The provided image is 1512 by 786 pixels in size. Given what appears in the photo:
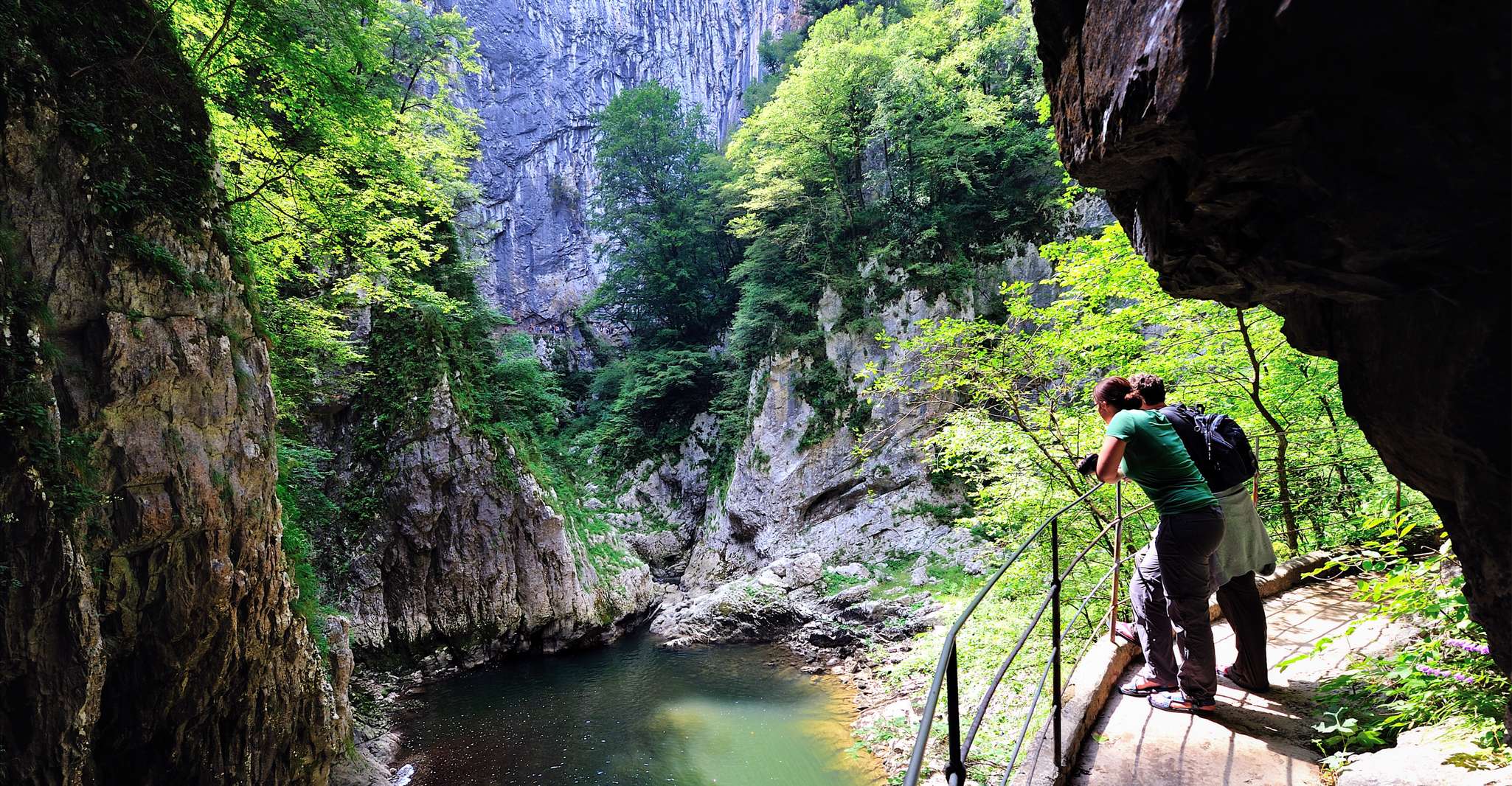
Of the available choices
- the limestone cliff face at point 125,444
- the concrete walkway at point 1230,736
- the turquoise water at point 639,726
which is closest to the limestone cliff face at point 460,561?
the turquoise water at point 639,726

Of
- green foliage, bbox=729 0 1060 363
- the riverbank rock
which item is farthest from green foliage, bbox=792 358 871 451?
the riverbank rock

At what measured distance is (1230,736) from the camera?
241 centimetres

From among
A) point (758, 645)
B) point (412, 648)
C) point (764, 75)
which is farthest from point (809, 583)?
point (764, 75)

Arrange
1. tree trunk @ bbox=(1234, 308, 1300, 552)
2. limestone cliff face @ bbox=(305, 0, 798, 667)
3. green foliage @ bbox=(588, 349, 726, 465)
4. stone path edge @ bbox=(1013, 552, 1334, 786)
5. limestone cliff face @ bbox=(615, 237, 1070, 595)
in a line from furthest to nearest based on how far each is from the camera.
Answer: green foliage @ bbox=(588, 349, 726, 465) < limestone cliff face @ bbox=(615, 237, 1070, 595) < limestone cliff face @ bbox=(305, 0, 798, 667) < tree trunk @ bbox=(1234, 308, 1300, 552) < stone path edge @ bbox=(1013, 552, 1334, 786)

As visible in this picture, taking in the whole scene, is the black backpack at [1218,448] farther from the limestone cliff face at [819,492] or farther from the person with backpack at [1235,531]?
the limestone cliff face at [819,492]

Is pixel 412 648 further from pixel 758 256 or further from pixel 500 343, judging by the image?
pixel 758 256

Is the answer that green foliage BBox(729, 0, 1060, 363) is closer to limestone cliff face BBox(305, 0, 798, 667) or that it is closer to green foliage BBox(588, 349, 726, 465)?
green foliage BBox(588, 349, 726, 465)

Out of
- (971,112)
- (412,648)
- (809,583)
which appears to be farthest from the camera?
(971,112)

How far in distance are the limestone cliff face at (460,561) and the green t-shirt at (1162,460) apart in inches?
482

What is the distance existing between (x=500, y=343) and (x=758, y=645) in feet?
37.2

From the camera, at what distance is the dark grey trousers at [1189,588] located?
8.24 ft

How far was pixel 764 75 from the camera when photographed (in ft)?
88.8

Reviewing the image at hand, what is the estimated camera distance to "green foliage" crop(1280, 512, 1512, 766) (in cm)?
206

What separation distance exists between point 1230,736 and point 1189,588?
557mm
